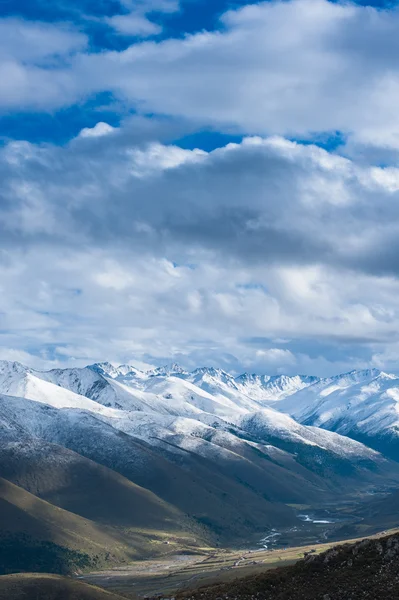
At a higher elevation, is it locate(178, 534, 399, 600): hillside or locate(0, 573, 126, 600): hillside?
locate(178, 534, 399, 600): hillside

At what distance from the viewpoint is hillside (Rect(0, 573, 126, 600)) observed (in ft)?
609

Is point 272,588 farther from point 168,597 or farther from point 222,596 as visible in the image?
point 168,597

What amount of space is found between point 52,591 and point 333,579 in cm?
10464

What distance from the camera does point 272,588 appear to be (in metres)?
116

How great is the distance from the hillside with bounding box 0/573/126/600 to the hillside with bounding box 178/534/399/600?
237ft

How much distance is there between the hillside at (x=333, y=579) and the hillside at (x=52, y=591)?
237 feet

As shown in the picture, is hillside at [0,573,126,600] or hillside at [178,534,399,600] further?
hillside at [0,573,126,600]

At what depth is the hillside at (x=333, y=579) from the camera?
10638 centimetres

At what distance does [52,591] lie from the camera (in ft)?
626

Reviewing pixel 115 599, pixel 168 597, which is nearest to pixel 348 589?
pixel 168 597

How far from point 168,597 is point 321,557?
89.2ft

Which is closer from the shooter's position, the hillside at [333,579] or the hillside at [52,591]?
the hillside at [333,579]

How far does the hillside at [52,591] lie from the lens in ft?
609

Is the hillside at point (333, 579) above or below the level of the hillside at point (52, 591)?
above
